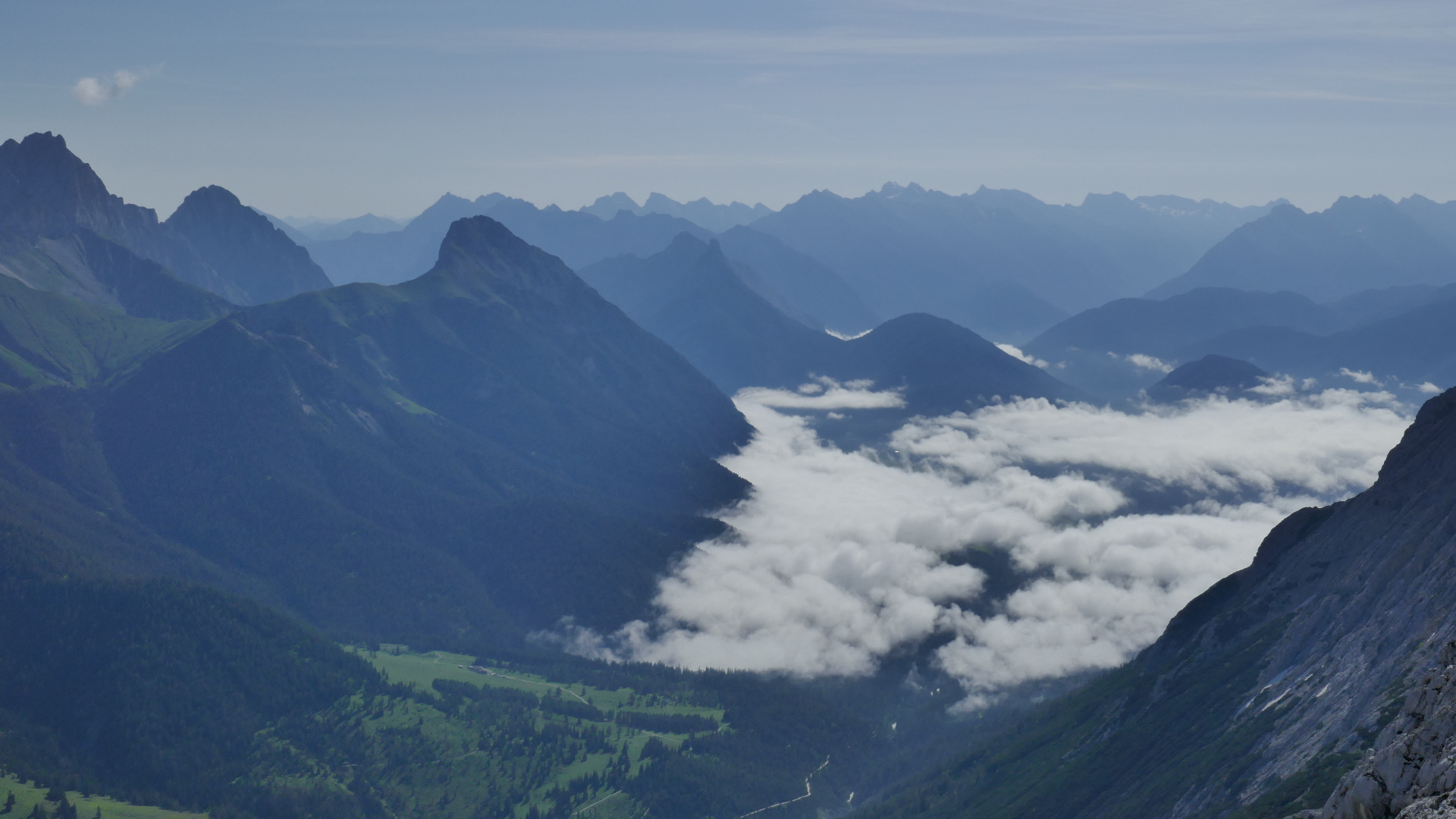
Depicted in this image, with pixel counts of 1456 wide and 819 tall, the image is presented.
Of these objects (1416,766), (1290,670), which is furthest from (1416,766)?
(1290,670)

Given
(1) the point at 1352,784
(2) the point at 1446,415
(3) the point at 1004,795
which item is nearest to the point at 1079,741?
(3) the point at 1004,795

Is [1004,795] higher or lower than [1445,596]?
lower

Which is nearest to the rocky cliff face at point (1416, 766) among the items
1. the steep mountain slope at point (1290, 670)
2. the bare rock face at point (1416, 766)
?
the bare rock face at point (1416, 766)

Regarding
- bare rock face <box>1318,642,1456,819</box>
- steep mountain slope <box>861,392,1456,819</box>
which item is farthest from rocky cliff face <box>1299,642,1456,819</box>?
steep mountain slope <box>861,392,1456,819</box>

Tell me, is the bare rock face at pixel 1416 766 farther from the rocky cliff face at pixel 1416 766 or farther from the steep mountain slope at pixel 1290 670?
→ the steep mountain slope at pixel 1290 670

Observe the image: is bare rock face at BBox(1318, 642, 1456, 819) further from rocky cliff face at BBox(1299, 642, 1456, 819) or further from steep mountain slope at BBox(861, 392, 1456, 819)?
steep mountain slope at BBox(861, 392, 1456, 819)

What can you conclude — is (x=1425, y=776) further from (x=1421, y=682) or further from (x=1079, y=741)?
(x=1079, y=741)
